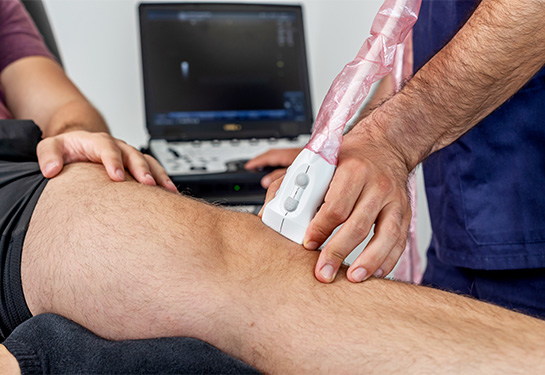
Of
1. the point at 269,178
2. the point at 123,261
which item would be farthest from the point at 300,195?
the point at 269,178

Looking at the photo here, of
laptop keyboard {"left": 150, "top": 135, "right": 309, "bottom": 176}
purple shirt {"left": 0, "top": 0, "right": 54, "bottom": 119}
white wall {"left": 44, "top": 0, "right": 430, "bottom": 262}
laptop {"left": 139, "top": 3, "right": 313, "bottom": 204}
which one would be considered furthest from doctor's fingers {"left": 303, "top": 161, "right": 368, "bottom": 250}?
white wall {"left": 44, "top": 0, "right": 430, "bottom": 262}

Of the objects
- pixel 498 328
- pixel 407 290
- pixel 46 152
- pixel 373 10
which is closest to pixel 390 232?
pixel 407 290

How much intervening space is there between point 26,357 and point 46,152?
393 mm

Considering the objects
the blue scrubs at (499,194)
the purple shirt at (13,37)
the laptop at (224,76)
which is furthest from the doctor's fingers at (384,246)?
the purple shirt at (13,37)

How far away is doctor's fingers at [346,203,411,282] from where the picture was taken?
26.2 inches

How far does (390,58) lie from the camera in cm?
77

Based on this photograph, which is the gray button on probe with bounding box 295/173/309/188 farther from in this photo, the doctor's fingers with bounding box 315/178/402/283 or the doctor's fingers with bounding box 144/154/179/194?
the doctor's fingers with bounding box 144/154/179/194

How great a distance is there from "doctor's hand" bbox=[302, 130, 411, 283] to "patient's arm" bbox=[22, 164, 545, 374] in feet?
0.08

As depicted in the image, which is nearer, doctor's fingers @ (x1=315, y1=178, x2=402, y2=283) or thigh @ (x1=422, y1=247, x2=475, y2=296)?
doctor's fingers @ (x1=315, y1=178, x2=402, y2=283)

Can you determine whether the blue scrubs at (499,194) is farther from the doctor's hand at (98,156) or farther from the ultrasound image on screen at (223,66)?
the ultrasound image on screen at (223,66)

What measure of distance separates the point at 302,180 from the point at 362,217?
10 cm

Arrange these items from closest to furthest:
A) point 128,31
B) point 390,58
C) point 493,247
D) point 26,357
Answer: point 26,357, point 390,58, point 493,247, point 128,31

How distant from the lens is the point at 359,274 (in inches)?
25.9

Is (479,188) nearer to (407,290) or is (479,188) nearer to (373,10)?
(407,290)
